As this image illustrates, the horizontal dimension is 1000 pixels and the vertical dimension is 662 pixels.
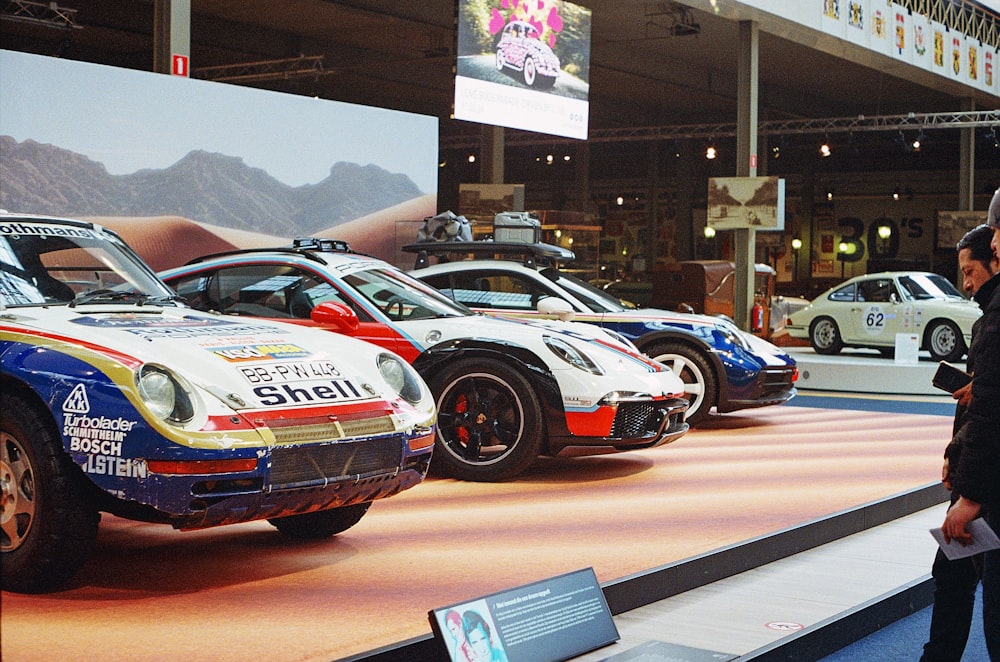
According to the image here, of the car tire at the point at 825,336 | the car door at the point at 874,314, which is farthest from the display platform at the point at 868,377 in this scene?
the car tire at the point at 825,336

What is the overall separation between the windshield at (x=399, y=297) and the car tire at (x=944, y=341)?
10.8 meters

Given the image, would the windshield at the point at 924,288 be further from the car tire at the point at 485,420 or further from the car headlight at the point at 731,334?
the car tire at the point at 485,420

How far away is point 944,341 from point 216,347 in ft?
44.9

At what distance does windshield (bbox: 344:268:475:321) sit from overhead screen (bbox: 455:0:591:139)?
6689 millimetres

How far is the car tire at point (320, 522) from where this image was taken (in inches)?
188

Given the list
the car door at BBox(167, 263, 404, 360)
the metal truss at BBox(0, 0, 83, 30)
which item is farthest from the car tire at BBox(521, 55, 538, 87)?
the car door at BBox(167, 263, 404, 360)

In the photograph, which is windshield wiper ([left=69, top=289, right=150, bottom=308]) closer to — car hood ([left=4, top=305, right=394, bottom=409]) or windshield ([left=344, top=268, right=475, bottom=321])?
car hood ([left=4, top=305, right=394, bottom=409])

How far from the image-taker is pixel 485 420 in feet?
20.7

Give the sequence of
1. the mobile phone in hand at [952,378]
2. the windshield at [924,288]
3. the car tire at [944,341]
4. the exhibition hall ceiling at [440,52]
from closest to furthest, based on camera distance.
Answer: the mobile phone in hand at [952,378]
the car tire at [944,341]
the windshield at [924,288]
the exhibition hall ceiling at [440,52]

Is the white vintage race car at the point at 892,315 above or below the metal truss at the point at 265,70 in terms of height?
below

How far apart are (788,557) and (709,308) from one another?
14946 millimetres

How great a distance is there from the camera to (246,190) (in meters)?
10.1

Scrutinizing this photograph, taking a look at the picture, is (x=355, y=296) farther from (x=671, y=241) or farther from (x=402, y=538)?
(x=671, y=241)

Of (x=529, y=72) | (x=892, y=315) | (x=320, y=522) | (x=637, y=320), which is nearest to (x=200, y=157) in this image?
(x=637, y=320)
